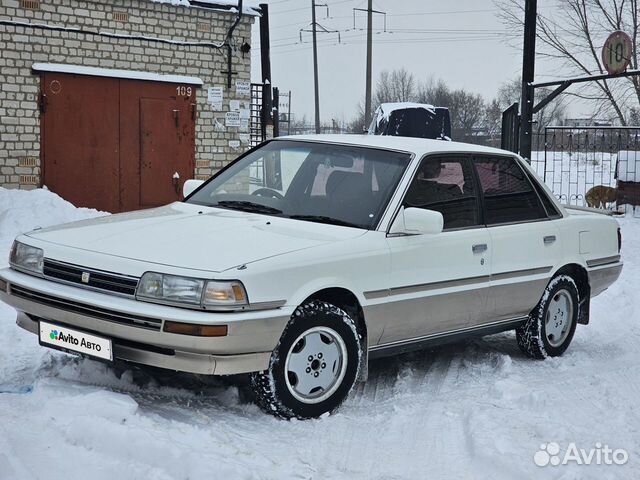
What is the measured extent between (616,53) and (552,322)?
27.5 ft

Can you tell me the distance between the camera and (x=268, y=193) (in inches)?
221

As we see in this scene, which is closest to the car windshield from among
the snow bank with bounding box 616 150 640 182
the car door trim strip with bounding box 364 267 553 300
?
the car door trim strip with bounding box 364 267 553 300

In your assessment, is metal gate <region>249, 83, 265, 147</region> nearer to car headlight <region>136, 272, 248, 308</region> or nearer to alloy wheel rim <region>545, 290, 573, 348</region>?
alloy wheel rim <region>545, 290, 573, 348</region>

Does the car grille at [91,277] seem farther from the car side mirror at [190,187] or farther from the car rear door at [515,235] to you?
the car rear door at [515,235]

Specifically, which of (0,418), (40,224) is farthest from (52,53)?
(0,418)

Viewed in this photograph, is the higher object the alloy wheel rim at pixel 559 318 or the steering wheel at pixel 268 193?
the steering wheel at pixel 268 193

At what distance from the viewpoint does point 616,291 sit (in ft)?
32.1

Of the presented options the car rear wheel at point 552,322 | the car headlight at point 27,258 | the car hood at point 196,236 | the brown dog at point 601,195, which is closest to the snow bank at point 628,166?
the brown dog at point 601,195

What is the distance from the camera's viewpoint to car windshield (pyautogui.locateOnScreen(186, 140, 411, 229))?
5355 millimetres

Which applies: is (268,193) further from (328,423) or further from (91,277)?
(328,423)

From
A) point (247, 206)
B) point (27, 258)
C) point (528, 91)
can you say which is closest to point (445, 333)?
point (247, 206)

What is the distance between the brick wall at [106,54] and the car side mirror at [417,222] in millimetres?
10882

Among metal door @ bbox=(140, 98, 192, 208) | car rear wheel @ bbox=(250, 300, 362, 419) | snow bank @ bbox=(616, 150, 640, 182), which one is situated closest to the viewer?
car rear wheel @ bbox=(250, 300, 362, 419)

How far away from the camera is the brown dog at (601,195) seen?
17.5m
